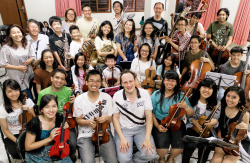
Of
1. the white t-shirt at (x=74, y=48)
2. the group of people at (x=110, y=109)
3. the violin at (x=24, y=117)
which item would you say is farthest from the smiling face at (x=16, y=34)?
the violin at (x=24, y=117)

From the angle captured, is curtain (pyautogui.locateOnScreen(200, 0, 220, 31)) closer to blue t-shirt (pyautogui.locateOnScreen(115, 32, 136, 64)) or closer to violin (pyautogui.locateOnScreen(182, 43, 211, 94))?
violin (pyautogui.locateOnScreen(182, 43, 211, 94))

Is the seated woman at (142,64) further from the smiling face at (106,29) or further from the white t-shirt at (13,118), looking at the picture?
the white t-shirt at (13,118)

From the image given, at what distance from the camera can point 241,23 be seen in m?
4.23

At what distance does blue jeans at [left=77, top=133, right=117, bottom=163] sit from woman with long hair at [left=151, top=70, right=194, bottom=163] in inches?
19.1

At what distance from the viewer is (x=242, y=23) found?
4.21 m

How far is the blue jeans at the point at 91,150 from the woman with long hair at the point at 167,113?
49cm

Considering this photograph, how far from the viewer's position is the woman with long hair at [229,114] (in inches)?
71.5

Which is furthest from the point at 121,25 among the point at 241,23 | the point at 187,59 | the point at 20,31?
the point at 241,23

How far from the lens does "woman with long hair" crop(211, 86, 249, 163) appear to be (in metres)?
1.82

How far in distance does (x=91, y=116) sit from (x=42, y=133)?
491mm

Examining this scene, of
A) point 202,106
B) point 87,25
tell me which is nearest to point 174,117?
point 202,106

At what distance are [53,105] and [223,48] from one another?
9.67 ft

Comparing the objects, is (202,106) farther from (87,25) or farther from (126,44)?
(87,25)

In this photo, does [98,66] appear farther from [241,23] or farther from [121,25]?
[241,23]
